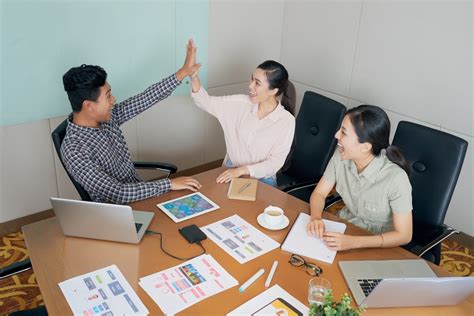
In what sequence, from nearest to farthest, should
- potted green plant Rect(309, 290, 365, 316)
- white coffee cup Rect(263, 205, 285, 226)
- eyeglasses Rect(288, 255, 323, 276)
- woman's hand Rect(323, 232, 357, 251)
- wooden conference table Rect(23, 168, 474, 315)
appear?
potted green plant Rect(309, 290, 365, 316)
wooden conference table Rect(23, 168, 474, 315)
eyeglasses Rect(288, 255, 323, 276)
woman's hand Rect(323, 232, 357, 251)
white coffee cup Rect(263, 205, 285, 226)

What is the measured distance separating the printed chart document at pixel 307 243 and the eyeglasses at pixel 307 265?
39mm

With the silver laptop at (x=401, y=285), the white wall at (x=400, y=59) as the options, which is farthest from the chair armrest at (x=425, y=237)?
the white wall at (x=400, y=59)

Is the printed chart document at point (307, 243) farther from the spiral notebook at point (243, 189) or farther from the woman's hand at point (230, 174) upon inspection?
the woman's hand at point (230, 174)

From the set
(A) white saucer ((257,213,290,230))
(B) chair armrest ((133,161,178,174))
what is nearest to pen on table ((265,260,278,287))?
(A) white saucer ((257,213,290,230))

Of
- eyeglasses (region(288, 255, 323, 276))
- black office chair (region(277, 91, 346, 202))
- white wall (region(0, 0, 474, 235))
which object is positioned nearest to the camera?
eyeglasses (region(288, 255, 323, 276))

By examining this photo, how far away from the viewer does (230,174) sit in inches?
87.3

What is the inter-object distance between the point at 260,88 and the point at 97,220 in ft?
4.14

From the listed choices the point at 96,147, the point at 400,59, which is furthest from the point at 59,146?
the point at 400,59

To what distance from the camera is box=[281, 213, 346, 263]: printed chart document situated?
164 centimetres

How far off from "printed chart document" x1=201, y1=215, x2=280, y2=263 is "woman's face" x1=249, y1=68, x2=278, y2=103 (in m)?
0.89

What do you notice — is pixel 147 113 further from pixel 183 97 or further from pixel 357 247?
pixel 357 247

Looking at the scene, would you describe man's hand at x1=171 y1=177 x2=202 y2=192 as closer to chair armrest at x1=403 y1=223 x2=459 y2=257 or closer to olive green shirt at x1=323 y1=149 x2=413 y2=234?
olive green shirt at x1=323 y1=149 x2=413 y2=234

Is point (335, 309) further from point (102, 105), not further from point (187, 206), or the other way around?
point (102, 105)

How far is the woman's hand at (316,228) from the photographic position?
5.71ft
